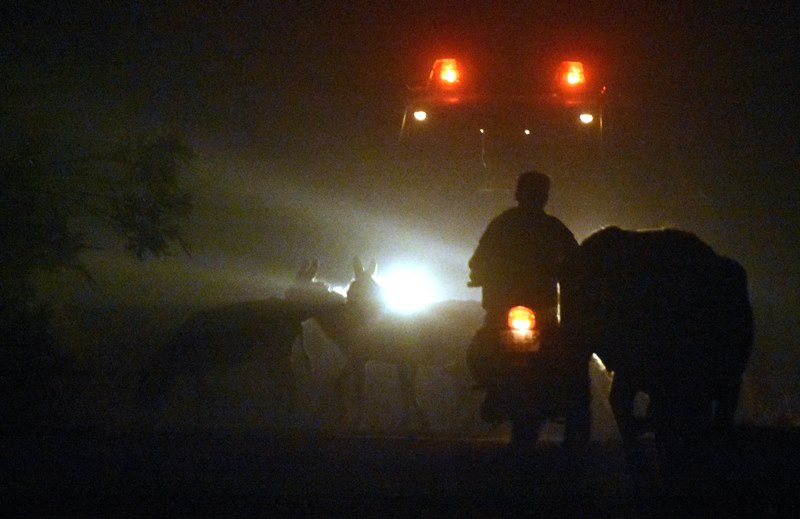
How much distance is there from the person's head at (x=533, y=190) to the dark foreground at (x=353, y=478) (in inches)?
59.5

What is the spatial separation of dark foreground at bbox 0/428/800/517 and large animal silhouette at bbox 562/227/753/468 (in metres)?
0.28

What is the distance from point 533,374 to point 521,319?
1.13 feet

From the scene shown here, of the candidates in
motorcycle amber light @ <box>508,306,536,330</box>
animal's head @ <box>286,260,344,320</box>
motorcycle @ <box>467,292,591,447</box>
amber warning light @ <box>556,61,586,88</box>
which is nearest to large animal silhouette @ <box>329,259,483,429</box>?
animal's head @ <box>286,260,344,320</box>

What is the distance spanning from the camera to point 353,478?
5273mm

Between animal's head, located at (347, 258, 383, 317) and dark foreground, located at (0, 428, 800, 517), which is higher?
animal's head, located at (347, 258, 383, 317)

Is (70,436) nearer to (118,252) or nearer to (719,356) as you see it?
(719,356)

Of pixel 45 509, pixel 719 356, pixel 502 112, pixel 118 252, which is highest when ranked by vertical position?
pixel 502 112

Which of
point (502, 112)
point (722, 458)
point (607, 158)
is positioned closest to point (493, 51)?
point (502, 112)

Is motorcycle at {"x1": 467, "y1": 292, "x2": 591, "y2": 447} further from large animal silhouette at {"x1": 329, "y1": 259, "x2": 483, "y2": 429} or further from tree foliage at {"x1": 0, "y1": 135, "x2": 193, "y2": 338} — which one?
tree foliage at {"x1": 0, "y1": 135, "x2": 193, "y2": 338}

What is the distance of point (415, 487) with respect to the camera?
505 cm

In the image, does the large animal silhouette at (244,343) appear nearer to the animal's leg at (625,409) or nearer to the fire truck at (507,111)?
the fire truck at (507,111)

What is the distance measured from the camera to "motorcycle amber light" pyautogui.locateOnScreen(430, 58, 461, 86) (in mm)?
8281

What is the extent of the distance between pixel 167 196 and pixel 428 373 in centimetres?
385

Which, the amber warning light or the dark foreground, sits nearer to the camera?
the dark foreground
